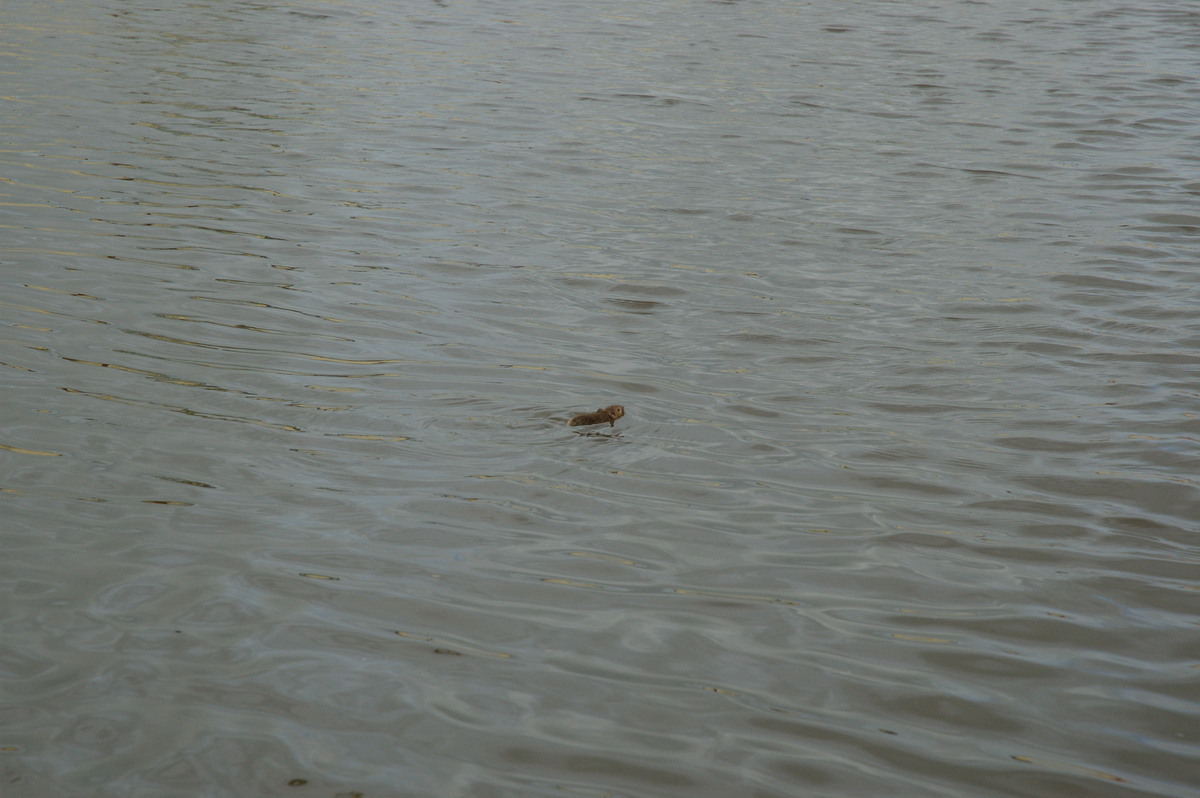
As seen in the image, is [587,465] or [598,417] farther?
[598,417]

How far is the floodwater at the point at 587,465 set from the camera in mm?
3945

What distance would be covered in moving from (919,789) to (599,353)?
4335 mm

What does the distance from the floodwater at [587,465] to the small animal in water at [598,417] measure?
6cm

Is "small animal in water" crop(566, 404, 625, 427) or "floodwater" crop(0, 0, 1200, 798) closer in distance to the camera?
"floodwater" crop(0, 0, 1200, 798)

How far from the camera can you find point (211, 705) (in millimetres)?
3973

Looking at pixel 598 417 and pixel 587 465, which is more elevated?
pixel 598 417

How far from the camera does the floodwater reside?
12.9ft

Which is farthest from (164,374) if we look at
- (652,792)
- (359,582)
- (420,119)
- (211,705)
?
(420,119)

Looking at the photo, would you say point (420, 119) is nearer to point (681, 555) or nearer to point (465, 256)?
point (465, 256)

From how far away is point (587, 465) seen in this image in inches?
236

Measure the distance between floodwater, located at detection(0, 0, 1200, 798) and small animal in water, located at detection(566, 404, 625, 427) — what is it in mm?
59

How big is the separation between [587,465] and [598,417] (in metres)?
0.36

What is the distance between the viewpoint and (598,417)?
20.5 ft

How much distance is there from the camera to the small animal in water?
6219 mm
